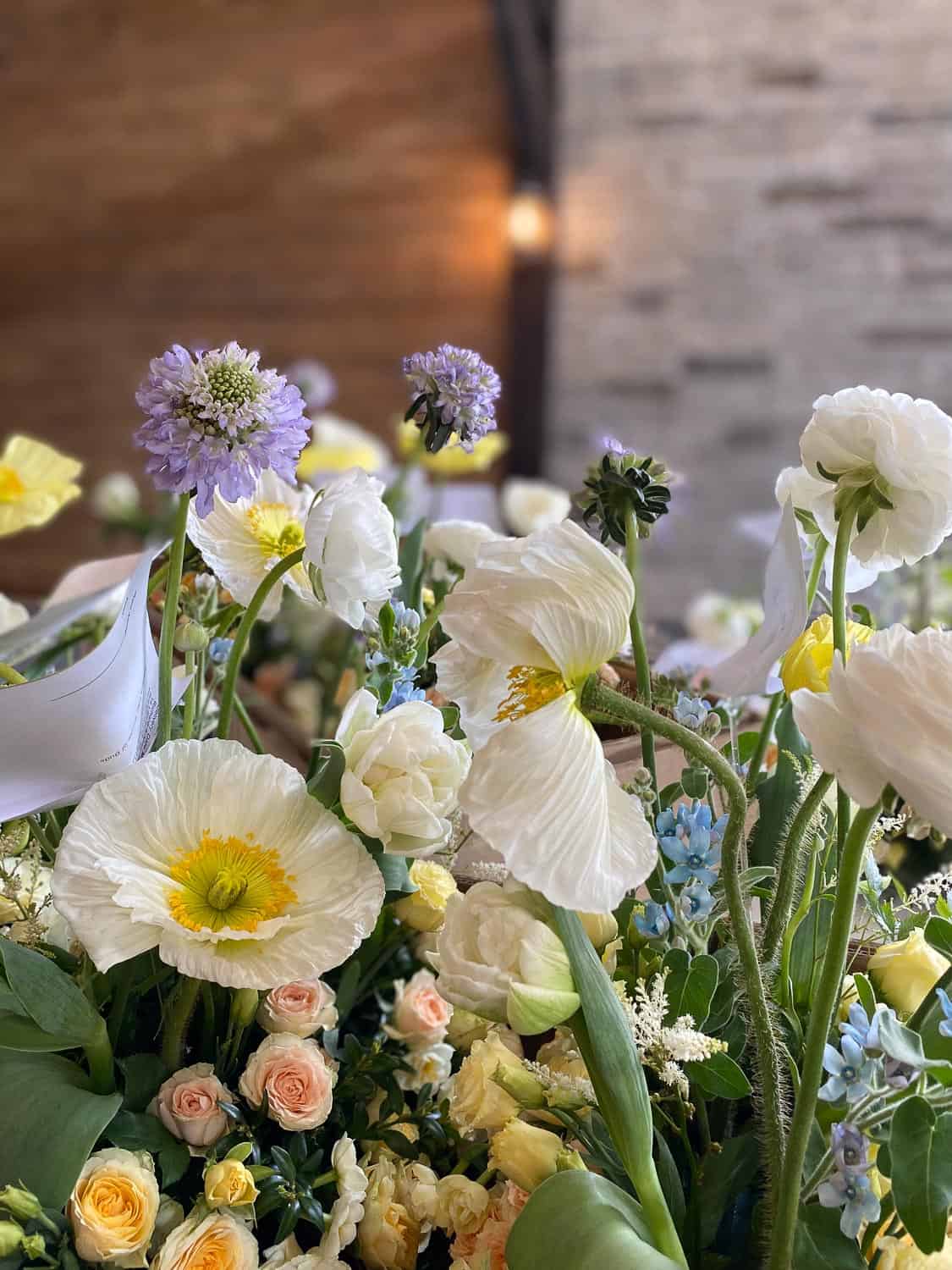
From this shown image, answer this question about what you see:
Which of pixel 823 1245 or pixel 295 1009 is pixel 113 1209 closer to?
pixel 295 1009

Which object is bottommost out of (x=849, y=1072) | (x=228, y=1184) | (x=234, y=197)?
(x=234, y=197)

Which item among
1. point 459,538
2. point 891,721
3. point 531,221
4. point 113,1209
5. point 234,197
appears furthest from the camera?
point 234,197

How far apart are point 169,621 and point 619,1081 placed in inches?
10.1

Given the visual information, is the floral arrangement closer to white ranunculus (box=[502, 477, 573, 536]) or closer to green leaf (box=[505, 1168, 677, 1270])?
green leaf (box=[505, 1168, 677, 1270])

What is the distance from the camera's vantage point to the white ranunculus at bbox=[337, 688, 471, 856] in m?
0.45

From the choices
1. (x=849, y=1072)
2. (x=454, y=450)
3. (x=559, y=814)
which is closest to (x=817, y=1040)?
(x=849, y=1072)

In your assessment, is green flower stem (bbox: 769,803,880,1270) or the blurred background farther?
the blurred background

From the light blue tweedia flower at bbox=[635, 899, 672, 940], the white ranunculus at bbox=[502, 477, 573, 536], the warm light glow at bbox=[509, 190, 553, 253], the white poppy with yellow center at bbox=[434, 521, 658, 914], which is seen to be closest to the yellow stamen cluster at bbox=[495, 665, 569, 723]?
the white poppy with yellow center at bbox=[434, 521, 658, 914]

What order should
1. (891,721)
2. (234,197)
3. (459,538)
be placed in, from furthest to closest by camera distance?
1. (234,197)
2. (459,538)
3. (891,721)

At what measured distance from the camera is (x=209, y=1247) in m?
0.46

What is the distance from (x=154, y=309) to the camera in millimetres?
4141

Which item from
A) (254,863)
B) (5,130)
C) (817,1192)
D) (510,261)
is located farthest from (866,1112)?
(5,130)

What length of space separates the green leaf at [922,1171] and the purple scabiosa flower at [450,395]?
0.28 m

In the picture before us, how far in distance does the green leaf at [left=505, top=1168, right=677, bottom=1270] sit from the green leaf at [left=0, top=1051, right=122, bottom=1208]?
0.53 ft
